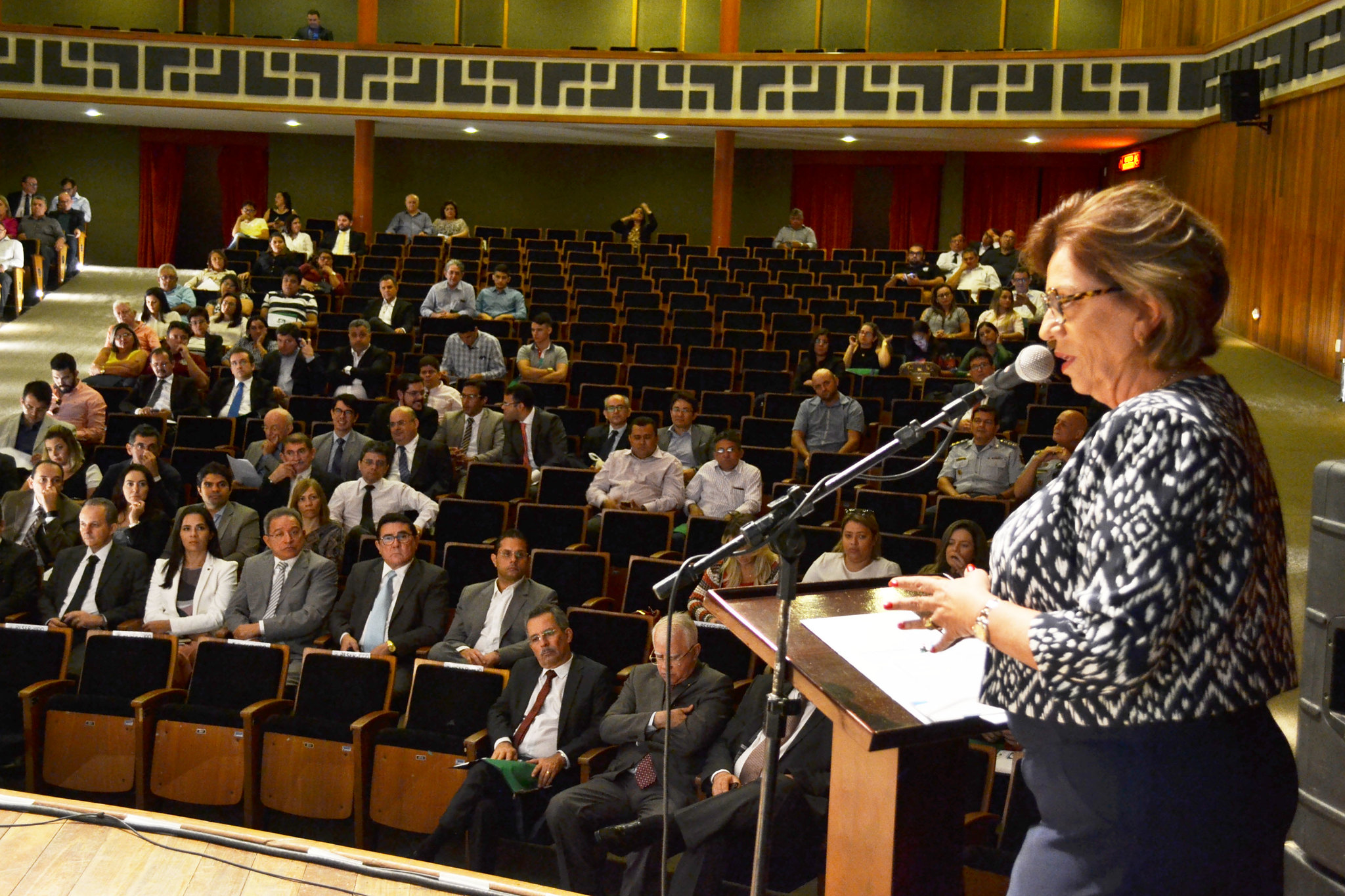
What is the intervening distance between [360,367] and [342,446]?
151 centimetres

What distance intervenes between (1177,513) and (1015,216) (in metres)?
13.8

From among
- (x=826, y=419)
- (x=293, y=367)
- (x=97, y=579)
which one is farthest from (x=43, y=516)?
(x=826, y=419)

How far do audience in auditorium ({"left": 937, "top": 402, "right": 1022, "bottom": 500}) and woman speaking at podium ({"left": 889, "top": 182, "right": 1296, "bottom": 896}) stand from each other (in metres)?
4.73

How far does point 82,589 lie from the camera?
4.56 metres

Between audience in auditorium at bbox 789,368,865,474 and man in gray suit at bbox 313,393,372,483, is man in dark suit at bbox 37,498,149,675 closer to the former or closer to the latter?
man in gray suit at bbox 313,393,372,483

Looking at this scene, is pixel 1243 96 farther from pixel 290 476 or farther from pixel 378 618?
pixel 378 618

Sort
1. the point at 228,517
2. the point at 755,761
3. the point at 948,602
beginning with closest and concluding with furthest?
the point at 948,602 < the point at 755,761 < the point at 228,517

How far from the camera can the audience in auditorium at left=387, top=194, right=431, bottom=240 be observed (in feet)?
39.0

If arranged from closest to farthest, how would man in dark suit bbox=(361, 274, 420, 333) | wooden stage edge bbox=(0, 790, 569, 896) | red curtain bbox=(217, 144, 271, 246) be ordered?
wooden stage edge bbox=(0, 790, 569, 896)
man in dark suit bbox=(361, 274, 420, 333)
red curtain bbox=(217, 144, 271, 246)

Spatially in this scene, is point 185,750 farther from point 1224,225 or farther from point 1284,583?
point 1224,225

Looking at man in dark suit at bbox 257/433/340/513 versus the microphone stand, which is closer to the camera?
the microphone stand

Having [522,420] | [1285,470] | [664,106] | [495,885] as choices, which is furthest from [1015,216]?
[495,885]

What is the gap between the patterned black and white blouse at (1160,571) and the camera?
977mm

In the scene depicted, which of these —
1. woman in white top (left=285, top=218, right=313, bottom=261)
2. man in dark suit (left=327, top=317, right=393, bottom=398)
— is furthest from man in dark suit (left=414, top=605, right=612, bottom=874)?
woman in white top (left=285, top=218, right=313, bottom=261)
